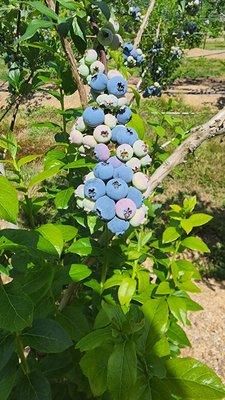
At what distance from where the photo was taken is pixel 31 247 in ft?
3.34

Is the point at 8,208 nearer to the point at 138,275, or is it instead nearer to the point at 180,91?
the point at 138,275

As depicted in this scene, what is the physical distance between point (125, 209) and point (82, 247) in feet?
1.53

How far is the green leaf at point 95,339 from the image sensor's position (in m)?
1.07

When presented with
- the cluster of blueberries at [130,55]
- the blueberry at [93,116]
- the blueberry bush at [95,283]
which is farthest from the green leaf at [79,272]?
the cluster of blueberries at [130,55]

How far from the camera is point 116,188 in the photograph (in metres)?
1.16

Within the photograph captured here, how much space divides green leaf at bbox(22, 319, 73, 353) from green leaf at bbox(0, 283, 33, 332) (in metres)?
0.21

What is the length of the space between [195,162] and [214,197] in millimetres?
1298

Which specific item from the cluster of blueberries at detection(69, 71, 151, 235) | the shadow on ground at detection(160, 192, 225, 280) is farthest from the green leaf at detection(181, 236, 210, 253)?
the shadow on ground at detection(160, 192, 225, 280)

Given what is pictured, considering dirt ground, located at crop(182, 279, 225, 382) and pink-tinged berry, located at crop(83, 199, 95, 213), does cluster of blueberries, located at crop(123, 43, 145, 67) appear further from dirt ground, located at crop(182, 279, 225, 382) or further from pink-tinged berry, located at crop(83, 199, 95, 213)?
dirt ground, located at crop(182, 279, 225, 382)

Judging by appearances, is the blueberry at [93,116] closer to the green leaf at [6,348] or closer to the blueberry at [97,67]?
the blueberry at [97,67]

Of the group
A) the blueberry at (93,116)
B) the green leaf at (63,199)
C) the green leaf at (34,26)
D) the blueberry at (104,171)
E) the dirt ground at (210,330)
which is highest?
the green leaf at (34,26)

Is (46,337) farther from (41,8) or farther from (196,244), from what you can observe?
(41,8)

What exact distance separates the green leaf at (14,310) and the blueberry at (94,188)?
0.32m

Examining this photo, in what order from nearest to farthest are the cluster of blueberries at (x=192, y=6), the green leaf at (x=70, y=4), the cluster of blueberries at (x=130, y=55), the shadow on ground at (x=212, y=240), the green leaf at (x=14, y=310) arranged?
the green leaf at (x=14, y=310)
the green leaf at (x=70, y=4)
the cluster of blueberries at (x=130, y=55)
the cluster of blueberries at (x=192, y=6)
the shadow on ground at (x=212, y=240)
